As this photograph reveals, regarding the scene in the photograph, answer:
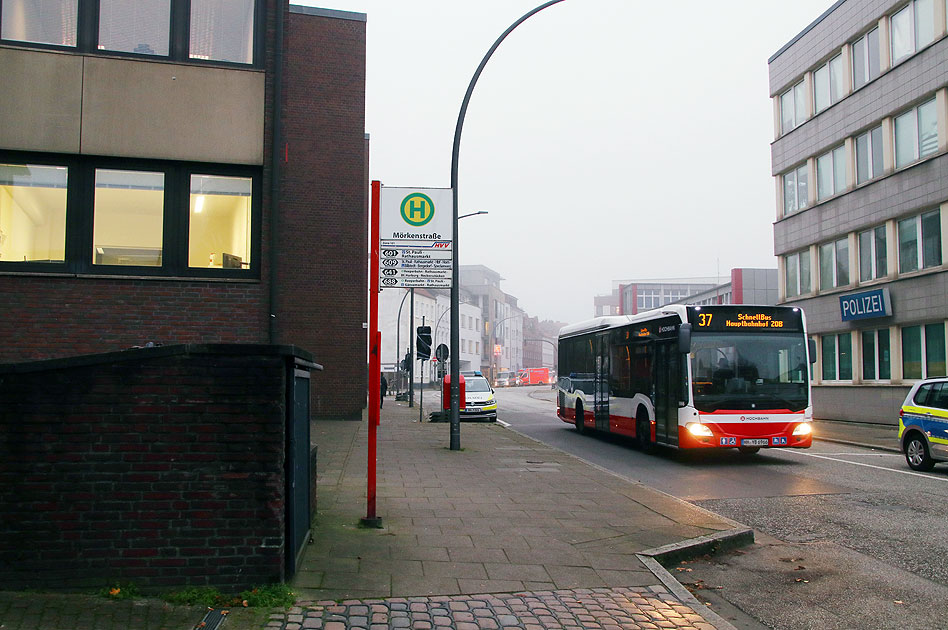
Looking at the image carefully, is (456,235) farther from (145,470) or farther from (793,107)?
(793,107)

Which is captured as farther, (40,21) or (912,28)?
(912,28)

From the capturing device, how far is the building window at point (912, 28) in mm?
26166

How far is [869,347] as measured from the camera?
29.8m

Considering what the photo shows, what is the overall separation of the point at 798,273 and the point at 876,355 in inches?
265

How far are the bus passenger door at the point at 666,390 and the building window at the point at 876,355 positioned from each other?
16.3m

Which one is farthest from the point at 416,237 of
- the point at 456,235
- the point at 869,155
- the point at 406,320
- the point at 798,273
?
the point at 406,320

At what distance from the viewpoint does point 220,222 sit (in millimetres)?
12430

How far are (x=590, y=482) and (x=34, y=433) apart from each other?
7895 mm

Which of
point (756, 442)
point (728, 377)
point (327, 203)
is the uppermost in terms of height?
point (327, 203)

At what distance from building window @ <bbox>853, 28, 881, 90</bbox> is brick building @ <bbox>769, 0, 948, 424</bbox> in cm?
4

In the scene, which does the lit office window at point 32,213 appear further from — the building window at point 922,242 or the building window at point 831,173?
the building window at point 831,173

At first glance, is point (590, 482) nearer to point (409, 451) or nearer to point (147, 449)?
point (409, 451)

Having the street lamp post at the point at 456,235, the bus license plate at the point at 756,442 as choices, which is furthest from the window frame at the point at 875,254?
the street lamp post at the point at 456,235

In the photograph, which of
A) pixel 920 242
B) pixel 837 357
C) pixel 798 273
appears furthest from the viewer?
pixel 798 273
